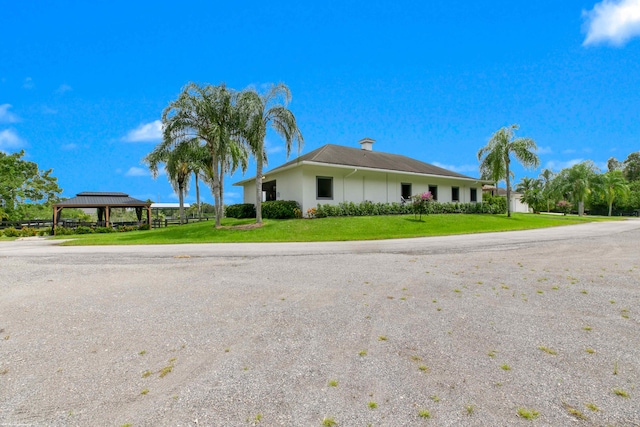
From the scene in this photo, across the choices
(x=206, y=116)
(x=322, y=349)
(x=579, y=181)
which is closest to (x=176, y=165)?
(x=206, y=116)

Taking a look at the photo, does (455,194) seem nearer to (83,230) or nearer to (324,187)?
(324,187)

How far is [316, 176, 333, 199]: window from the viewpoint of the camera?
68.3 ft

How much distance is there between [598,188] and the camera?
135 ft

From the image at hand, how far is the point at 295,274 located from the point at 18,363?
14.7ft

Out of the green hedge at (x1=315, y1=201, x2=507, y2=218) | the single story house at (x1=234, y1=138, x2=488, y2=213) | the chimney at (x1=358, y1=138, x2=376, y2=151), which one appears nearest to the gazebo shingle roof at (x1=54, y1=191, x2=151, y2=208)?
the single story house at (x1=234, y1=138, x2=488, y2=213)

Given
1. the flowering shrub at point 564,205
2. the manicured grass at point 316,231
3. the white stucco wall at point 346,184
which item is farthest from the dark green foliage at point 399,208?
the flowering shrub at point 564,205

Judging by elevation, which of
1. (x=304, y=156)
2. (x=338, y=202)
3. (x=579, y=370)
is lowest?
(x=579, y=370)

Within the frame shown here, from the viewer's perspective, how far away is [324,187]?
21109 millimetres

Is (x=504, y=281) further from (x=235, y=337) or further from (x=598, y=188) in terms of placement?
(x=598, y=188)

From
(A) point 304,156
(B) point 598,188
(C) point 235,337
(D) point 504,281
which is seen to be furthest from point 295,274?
(B) point 598,188

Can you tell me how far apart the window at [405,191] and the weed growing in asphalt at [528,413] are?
73.5 ft

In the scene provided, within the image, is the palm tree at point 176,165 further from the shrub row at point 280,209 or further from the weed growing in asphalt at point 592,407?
the weed growing in asphalt at point 592,407

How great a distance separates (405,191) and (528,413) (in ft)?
75.3

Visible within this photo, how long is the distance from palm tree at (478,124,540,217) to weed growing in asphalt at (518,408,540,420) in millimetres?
27599
